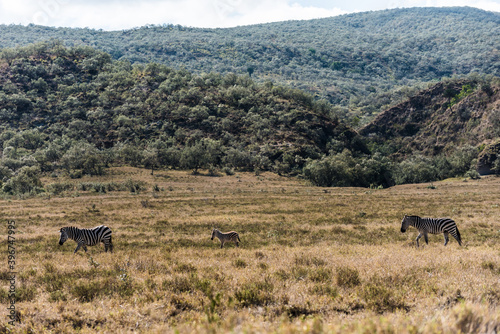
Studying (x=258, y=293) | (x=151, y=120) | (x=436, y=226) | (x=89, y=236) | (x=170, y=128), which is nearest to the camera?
(x=258, y=293)

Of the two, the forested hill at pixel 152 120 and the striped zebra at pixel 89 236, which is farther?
the forested hill at pixel 152 120

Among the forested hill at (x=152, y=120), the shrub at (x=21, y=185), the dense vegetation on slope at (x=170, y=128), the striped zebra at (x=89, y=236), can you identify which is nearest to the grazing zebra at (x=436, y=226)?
the striped zebra at (x=89, y=236)

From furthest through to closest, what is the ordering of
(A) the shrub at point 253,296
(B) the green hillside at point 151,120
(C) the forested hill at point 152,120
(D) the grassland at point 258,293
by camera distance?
(C) the forested hill at point 152,120
(B) the green hillside at point 151,120
(A) the shrub at point 253,296
(D) the grassland at point 258,293

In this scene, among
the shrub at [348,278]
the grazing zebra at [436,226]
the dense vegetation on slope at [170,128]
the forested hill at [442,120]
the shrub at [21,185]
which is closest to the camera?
the shrub at [348,278]

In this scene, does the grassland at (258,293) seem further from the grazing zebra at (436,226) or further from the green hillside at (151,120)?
the green hillside at (151,120)

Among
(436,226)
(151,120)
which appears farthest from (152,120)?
(436,226)

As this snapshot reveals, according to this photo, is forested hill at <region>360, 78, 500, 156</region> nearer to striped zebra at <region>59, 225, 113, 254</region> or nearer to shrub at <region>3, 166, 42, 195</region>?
striped zebra at <region>59, 225, 113, 254</region>

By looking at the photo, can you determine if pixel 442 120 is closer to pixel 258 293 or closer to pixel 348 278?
pixel 348 278

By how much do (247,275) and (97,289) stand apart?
3.94 m

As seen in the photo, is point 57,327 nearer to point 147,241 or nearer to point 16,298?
point 16,298

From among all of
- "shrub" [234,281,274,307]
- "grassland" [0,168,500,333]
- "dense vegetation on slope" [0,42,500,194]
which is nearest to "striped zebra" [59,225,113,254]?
"grassland" [0,168,500,333]

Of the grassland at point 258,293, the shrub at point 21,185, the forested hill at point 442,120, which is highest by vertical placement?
the forested hill at point 442,120

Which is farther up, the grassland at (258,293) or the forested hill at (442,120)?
the forested hill at (442,120)

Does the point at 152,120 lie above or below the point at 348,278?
above
